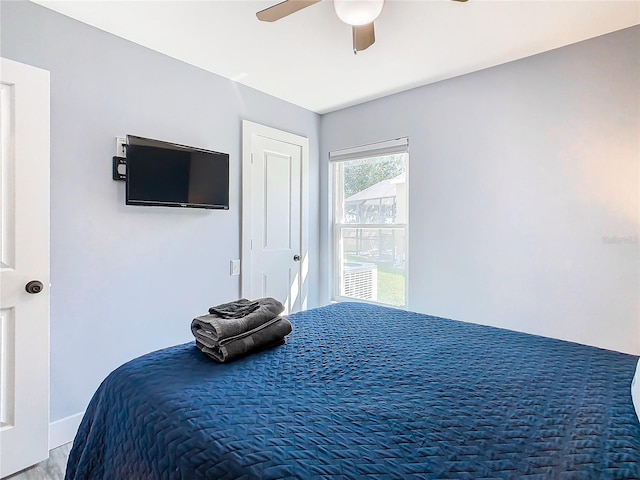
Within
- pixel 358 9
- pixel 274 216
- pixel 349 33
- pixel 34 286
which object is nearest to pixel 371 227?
pixel 274 216

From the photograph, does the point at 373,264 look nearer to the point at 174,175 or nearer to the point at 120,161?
the point at 174,175

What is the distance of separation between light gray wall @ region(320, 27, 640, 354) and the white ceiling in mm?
213

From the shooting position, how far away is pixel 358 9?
5.63 feet

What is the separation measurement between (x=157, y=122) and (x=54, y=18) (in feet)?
2.40

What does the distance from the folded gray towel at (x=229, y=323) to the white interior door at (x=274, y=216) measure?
1.53 meters

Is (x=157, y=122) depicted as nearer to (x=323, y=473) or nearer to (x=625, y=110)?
(x=323, y=473)

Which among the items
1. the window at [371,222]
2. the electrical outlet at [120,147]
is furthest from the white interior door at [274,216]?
the electrical outlet at [120,147]

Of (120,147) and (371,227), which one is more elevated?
(120,147)

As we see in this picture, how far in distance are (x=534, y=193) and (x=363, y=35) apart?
158 cm

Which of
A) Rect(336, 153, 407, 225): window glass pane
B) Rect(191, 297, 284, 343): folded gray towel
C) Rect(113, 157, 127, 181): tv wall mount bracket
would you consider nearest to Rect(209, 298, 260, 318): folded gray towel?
Rect(191, 297, 284, 343): folded gray towel

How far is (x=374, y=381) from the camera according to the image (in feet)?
3.87

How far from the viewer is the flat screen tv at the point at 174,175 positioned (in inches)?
87.6

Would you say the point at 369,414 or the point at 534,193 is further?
the point at 534,193

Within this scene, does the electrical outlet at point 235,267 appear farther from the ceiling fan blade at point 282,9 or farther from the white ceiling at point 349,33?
the ceiling fan blade at point 282,9
